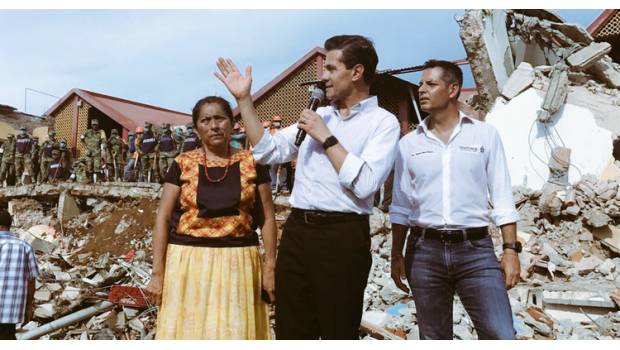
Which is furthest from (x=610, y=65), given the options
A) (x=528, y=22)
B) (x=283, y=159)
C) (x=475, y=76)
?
(x=283, y=159)

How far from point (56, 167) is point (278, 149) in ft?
52.1

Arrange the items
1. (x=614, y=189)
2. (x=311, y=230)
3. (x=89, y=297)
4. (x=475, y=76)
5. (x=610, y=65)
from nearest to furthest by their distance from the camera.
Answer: (x=311, y=230)
(x=89, y=297)
(x=614, y=189)
(x=610, y=65)
(x=475, y=76)

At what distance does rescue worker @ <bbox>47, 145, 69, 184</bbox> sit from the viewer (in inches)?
642

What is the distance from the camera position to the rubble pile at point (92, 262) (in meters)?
6.01

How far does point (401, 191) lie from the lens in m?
2.66

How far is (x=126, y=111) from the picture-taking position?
66.5 feet

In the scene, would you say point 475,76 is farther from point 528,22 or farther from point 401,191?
point 401,191

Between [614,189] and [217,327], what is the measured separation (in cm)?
754

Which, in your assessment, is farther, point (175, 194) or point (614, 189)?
point (614, 189)

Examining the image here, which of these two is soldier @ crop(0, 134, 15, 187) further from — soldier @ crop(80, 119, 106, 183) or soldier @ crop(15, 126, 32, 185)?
soldier @ crop(80, 119, 106, 183)

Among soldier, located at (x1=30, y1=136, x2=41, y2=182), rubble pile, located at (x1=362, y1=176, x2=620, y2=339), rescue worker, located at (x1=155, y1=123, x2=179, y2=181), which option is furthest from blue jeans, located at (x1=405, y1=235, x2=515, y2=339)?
soldier, located at (x1=30, y1=136, x2=41, y2=182)

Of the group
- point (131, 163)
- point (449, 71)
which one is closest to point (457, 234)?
point (449, 71)

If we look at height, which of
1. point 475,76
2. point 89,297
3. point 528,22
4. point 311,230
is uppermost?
point 528,22

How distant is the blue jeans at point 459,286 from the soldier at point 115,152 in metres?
14.8
